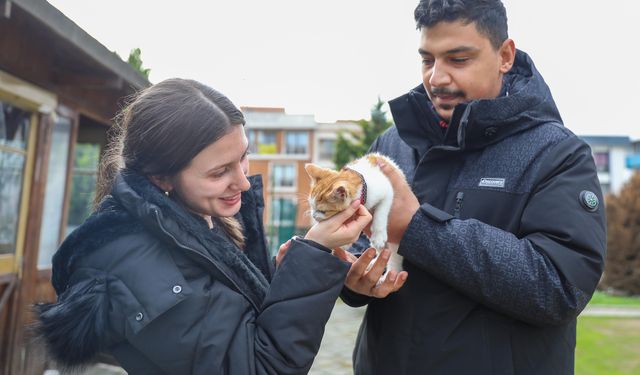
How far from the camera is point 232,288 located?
1.58 meters

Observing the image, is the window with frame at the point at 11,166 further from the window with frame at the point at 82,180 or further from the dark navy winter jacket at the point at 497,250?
the dark navy winter jacket at the point at 497,250

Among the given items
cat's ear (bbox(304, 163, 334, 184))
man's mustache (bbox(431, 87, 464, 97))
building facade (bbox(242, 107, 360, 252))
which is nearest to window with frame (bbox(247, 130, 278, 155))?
building facade (bbox(242, 107, 360, 252))

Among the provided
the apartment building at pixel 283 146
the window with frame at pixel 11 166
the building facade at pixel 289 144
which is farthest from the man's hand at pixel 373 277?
the building facade at pixel 289 144

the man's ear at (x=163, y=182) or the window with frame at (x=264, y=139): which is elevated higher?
the window with frame at (x=264, y=139)

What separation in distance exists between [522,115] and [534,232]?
43cm

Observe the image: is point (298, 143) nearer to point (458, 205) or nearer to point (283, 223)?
point (283, 223)

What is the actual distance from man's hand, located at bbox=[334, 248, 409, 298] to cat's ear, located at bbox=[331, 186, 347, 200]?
0.19m

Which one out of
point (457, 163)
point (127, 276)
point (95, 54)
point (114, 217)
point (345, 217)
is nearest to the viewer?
point (127, 276)

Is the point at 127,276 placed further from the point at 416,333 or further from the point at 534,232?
the point at 534,232

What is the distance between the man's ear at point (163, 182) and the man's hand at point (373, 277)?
619 millimetres

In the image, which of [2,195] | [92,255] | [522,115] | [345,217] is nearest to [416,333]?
[345,217]

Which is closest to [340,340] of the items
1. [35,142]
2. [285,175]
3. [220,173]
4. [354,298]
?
[35,142]

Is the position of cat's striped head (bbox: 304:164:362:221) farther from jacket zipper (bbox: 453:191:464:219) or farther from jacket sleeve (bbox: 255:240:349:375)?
jacket zipper (bbox: 453:191:464:219)

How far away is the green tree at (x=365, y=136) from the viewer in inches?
1038
